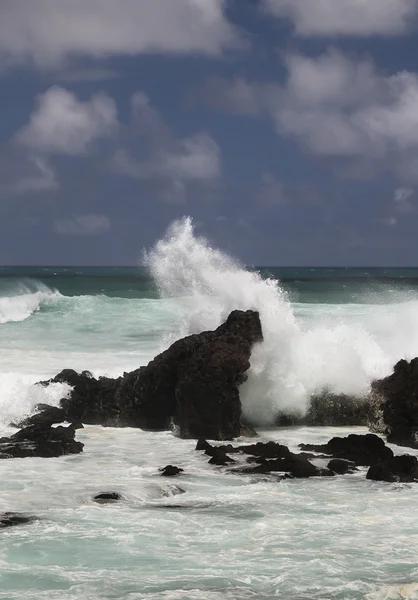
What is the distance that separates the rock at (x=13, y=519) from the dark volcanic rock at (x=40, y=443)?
339 cm

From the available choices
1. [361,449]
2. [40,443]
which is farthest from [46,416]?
[361,449]

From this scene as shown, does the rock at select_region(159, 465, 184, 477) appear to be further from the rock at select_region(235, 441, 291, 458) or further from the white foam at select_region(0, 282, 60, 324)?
the white foam at select_region(0, 282, 60, 324)

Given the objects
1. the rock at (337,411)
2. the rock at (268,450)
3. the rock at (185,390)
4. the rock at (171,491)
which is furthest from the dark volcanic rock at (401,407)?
the rock at (171,491)

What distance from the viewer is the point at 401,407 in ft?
52.9

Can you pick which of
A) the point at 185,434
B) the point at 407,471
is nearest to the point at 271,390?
the point at 185,434

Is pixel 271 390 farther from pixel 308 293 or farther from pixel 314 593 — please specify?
pixel 308 293

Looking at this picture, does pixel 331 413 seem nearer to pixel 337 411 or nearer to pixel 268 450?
pixel 337 411

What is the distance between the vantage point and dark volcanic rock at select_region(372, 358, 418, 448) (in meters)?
15.8

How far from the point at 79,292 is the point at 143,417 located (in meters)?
74.7

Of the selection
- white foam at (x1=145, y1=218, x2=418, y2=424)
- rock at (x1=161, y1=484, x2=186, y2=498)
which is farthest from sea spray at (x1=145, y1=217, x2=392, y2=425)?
rock at (x1=161, y1=484, x2=186, y2=498)

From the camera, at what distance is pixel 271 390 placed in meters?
17.9

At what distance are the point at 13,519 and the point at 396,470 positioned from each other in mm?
5455

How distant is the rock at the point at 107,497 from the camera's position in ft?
38.1

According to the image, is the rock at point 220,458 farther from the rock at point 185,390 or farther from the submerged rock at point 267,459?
the rock at point 185,390
